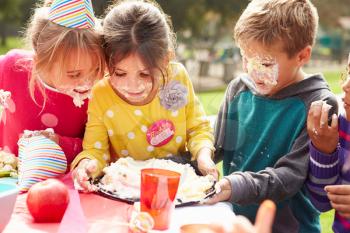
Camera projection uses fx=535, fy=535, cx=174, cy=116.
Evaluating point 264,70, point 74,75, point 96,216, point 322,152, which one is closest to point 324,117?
point 322,152

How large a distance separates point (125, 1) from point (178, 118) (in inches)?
19.3

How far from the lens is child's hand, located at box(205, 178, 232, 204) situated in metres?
1.66

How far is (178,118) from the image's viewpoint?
2070mm

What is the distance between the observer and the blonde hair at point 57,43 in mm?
1886

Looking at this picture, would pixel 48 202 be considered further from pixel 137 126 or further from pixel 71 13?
pixel 71 13

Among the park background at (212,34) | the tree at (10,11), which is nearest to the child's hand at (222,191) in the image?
the park background at (212,34)

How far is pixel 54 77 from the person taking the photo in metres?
2.01

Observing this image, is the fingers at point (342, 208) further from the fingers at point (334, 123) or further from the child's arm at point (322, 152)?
the fingers at point (334, 123)

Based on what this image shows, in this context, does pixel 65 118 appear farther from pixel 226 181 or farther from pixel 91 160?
pixel 226 181

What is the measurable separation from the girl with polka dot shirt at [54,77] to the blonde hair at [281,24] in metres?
0.58

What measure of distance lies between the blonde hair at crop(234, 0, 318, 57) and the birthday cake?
0.59 meters

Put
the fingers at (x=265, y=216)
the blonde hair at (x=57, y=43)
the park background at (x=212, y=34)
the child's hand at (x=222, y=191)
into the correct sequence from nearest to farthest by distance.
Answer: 1. the fingers at (x=265, y=216)
2. the child's hand at (x=222, y=191)
3. the blonde hair at (x=57, y=43)
4. the park background at (x=212, y=34)

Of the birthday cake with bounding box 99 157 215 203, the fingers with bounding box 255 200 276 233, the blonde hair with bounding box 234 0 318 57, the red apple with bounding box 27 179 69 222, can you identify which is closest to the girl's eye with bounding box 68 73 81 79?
the birthday cake with bounding box 99 157 215 203

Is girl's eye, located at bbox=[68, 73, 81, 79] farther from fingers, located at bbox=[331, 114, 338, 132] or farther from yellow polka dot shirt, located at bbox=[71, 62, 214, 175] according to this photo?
fingers, located at bbox=[331, 114, 338, 132]
